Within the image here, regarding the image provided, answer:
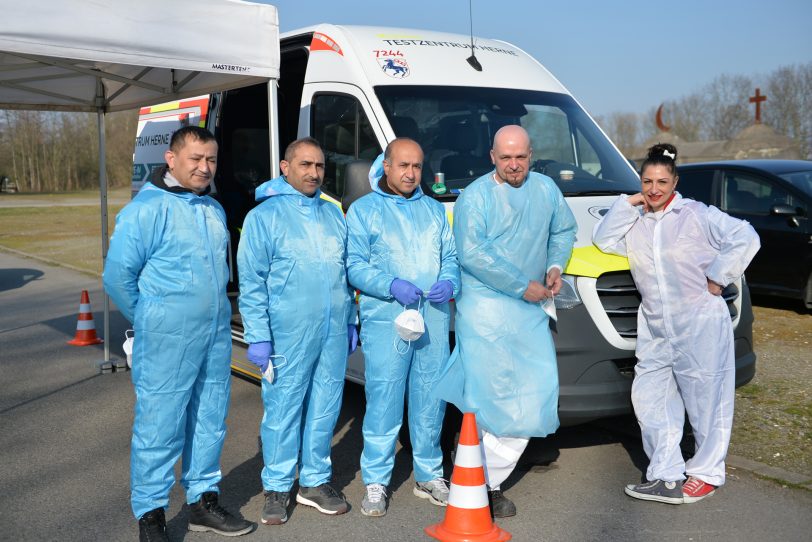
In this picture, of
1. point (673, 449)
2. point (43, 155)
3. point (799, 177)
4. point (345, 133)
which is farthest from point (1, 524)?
point (43, 155)

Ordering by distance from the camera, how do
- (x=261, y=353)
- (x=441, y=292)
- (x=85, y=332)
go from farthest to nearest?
(x=85, y=332)
(x=441, y=292)
(x=261, y=353)

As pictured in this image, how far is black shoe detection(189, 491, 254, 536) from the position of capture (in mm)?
4039

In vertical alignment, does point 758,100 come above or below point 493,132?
above

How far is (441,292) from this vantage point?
414cm

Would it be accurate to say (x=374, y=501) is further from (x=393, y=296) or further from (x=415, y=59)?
(x=415, y=59)

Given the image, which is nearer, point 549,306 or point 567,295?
point 549,306

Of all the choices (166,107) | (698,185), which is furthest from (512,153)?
(698,185)

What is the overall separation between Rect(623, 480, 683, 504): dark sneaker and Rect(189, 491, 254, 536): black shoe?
202 centimetres

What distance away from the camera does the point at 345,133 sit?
5.68 m

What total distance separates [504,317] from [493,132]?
2002 mm

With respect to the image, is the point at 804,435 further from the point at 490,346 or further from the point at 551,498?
the point at 490,346

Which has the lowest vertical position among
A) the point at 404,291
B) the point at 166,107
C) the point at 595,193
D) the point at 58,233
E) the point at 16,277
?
the point at 58,233

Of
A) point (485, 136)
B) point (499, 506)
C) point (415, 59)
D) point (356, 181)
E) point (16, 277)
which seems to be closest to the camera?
point (499, 506)

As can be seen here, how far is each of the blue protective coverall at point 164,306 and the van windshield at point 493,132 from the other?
181 cm
